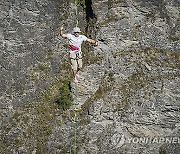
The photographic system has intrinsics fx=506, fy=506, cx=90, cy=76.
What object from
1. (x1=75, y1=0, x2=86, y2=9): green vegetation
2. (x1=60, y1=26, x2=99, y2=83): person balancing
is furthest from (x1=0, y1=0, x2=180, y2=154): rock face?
(x1=60, y1=26, x2=99, y2=83): person balancing

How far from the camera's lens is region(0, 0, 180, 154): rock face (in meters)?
29.5

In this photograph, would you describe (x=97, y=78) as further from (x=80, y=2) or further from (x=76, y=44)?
(x=80, y=2)

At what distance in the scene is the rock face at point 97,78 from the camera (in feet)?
96.7

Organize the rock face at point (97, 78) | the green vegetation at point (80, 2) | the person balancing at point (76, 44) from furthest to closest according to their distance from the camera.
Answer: the green vegetation at point (80, 2) → the rock face at point (97, 78) → the person balancing at point (76, 44)

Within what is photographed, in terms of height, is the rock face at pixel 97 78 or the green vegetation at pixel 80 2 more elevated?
the green vegetation at pixel 80 2

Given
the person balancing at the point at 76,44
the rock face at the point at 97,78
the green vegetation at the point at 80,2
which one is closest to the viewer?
the person balancing at the point at 76,44

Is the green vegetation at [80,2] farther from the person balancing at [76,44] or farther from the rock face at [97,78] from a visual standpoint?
the person balancing at [76,44]

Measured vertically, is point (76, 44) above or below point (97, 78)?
above

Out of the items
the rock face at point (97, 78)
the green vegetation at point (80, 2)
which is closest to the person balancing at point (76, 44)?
the rock face at point (97, 78)

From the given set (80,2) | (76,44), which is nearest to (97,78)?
(76,44)

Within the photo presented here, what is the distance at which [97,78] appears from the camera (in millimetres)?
30922

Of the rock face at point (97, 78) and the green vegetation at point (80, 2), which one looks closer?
the rock face at point (97, 78)

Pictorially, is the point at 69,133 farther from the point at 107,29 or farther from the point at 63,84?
the point at 107,29

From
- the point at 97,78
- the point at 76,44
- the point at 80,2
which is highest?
the point at 80,2
